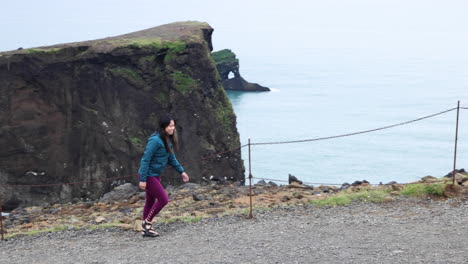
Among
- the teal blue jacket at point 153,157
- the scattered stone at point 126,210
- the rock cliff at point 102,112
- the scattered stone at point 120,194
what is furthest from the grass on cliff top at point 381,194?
the rock cliff at point 102,112

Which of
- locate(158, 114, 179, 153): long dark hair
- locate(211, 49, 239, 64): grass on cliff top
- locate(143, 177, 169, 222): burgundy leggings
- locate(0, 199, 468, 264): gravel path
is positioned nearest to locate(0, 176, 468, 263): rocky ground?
locate(0, 199, 468, 264): gravel path

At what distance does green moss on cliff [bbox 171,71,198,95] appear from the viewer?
95.2 ft

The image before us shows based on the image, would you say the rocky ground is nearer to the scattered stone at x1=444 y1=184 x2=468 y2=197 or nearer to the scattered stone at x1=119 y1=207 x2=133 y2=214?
the scattered stone at x1=444 y1=184 x2=468 y2=197

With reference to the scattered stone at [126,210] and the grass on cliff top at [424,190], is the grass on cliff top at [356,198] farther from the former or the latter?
the scattered stone at [126,210]

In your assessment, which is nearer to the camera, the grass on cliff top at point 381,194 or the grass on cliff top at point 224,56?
the grass on cliff top at point 381,194

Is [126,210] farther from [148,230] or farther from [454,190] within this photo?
[454,190]

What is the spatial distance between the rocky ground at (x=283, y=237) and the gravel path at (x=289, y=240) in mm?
15

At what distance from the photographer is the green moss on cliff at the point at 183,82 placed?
29016mm

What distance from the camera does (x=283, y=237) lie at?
10398 mm

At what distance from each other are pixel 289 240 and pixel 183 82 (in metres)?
19.6

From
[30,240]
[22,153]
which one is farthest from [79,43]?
[30,240]

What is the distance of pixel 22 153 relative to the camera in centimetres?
3003

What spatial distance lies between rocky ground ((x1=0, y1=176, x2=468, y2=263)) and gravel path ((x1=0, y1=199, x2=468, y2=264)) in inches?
0.6

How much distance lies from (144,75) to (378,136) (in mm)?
39243
